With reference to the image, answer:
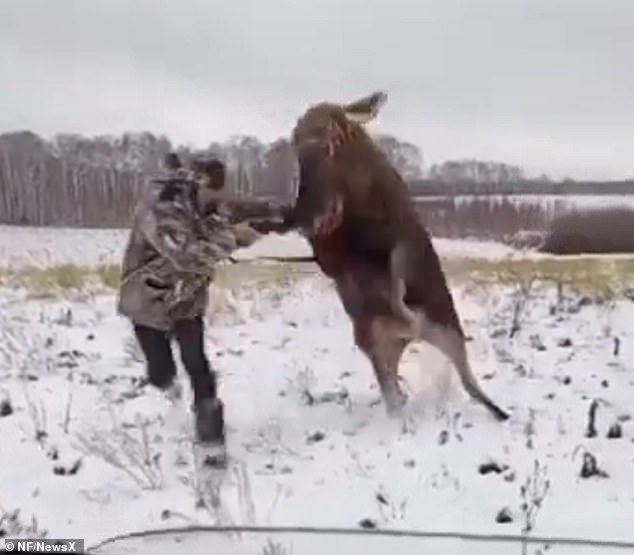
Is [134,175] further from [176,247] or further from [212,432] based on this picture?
Answer: [212,432]

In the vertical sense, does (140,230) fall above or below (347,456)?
above

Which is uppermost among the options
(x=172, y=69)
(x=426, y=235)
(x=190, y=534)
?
(x=172, y=69)

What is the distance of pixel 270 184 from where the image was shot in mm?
1422

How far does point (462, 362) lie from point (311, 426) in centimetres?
18

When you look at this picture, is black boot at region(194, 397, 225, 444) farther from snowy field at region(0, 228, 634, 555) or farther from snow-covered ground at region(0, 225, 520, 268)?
snow-covered ground at region(0, 225, 520, 268)

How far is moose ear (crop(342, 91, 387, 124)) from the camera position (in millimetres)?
1419

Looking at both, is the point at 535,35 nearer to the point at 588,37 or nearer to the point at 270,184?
the point at 588,37

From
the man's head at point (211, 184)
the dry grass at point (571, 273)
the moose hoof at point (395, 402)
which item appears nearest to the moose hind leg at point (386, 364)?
the moose hoof at point (395, 402)

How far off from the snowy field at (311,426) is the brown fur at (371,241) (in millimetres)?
17

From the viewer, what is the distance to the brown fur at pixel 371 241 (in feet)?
4.68

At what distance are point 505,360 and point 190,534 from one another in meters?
0.39

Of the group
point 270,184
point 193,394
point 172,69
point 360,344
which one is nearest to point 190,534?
point 193,394

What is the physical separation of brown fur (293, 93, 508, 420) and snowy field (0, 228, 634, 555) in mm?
17

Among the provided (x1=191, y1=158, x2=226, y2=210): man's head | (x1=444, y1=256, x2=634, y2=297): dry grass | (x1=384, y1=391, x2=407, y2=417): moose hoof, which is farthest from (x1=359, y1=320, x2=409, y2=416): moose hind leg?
(x1=191, y1=158, x2=226, y2=210): man's head
